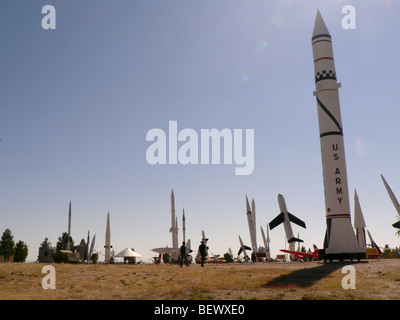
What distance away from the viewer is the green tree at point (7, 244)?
8144 cm

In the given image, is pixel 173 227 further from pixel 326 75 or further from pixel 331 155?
pixel 326 75

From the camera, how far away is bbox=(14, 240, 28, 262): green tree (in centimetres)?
7962

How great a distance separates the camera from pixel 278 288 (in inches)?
543

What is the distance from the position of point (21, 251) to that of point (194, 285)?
8148 centimetres

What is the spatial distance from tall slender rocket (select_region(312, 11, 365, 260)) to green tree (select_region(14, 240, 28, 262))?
237ft

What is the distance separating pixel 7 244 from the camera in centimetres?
8375

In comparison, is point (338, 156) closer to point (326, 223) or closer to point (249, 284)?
point (326, 223)

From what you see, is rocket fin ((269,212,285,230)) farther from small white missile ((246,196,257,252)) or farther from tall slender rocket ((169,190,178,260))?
tall slender rocket ((169,190,178,260))

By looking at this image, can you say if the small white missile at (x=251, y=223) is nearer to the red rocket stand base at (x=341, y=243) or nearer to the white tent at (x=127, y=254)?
the white tent at (x=127, y=254)

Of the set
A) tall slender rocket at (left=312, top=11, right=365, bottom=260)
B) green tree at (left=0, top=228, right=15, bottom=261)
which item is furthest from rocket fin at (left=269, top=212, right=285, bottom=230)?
green tree at (left=0, top=228, right=15, bottom=261)

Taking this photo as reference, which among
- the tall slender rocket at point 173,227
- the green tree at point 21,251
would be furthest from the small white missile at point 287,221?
the green tree at point 21,251
